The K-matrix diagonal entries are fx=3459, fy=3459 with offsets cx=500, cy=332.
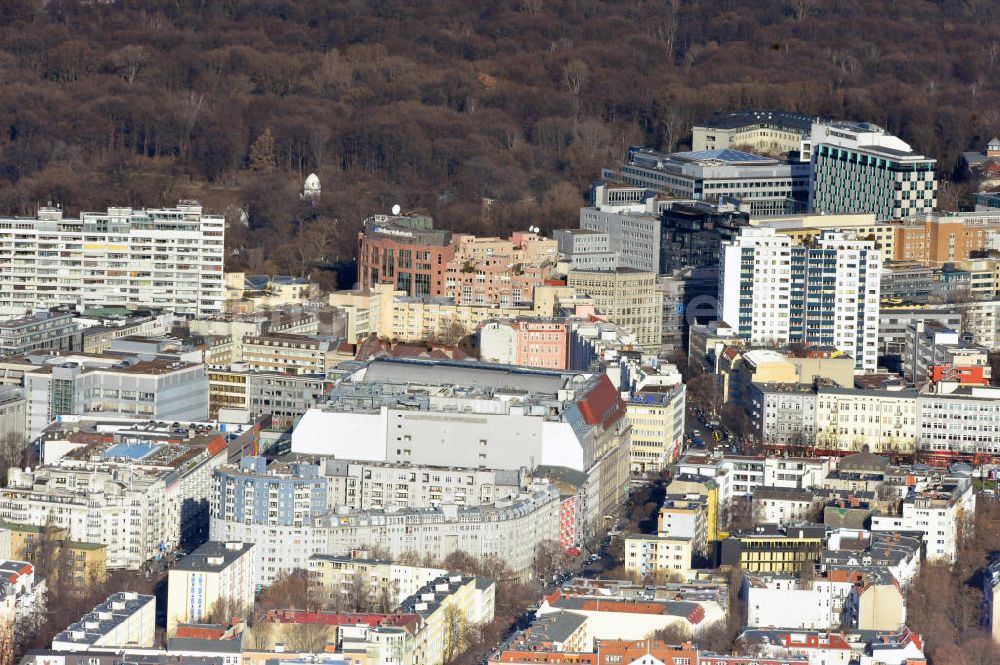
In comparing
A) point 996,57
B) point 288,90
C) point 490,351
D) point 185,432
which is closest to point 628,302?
point 490,351

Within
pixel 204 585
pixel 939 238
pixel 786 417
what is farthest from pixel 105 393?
pixel 939 238

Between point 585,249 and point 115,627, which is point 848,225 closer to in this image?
point 585,249

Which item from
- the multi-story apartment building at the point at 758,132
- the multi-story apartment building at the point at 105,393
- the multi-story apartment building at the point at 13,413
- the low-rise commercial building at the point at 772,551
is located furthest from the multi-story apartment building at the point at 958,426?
the multi-story apartment building at the point at 758,132

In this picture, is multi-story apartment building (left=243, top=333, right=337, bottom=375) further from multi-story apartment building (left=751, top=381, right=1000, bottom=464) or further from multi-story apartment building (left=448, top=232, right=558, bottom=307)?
multi-story apartment building (left=751, top=381, right=1000, bottom=464)

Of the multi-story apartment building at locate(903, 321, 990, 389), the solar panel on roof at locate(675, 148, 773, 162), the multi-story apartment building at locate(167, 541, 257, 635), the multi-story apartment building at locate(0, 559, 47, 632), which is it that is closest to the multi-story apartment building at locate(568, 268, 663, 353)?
the multi-story apartment building at locate(903, 321, 990, 389)

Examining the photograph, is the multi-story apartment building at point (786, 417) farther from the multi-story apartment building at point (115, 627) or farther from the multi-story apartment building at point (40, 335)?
the multi-story apartment building at point (115, 627)

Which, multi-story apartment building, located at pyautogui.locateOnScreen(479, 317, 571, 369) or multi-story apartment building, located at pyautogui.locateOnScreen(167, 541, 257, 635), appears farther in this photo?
multi-story apartment building, located at pyautogui.locateOnScreen(479, 317, 571, 369)

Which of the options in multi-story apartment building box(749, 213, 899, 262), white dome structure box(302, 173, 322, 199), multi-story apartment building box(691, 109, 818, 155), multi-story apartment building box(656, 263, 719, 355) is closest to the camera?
multi-story apartment building box(656, 263, 719, 355)
